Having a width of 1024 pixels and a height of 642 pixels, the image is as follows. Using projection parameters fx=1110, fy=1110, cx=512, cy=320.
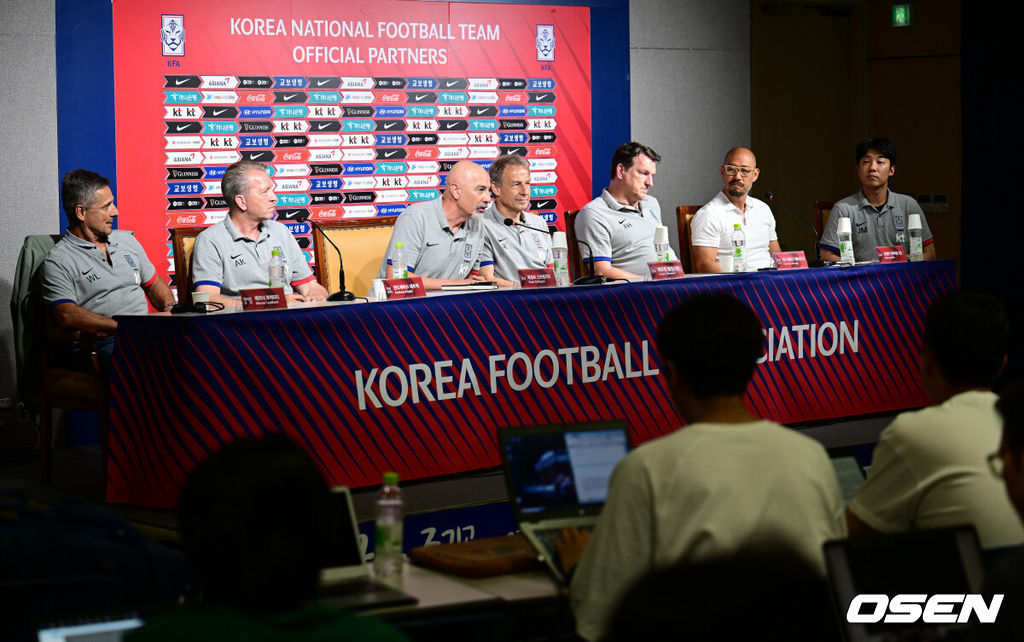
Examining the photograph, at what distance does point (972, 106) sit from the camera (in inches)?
264

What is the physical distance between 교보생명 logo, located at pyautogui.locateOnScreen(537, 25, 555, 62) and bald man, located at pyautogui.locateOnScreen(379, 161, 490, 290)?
61.4 inches

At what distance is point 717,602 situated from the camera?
683 mm

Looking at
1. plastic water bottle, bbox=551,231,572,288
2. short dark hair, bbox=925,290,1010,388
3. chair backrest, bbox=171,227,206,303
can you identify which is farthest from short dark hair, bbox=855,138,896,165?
short dark hair, bbox=925,290,1010,388

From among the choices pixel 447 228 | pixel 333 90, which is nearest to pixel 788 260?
pixel 447 228

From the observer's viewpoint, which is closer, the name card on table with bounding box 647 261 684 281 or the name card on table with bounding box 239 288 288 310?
the name card on table with bounding box 239 288 288 310

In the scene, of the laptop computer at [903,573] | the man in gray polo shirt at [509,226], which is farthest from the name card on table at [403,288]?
the laptop computer at [903,573]

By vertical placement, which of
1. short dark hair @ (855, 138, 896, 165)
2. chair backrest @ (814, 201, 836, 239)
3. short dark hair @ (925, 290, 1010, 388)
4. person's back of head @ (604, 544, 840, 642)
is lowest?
person's back of head @ (604, 544, 840, 642)

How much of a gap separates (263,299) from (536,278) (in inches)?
42.4

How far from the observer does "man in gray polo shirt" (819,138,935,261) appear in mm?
5656

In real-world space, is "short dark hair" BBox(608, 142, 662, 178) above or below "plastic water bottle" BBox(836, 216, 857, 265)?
above

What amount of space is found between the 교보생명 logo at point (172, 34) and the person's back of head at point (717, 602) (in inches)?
202

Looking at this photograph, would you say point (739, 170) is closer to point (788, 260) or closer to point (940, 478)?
point (788, 260)

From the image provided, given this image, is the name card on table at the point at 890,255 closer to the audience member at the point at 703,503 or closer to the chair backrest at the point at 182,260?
the chair backrest at the point at 182,260

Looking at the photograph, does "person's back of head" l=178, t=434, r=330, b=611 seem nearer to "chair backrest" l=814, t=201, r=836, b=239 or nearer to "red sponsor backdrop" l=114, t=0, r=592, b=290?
"red sponsor backdrop" l=114, t=0, r=592, b=290
